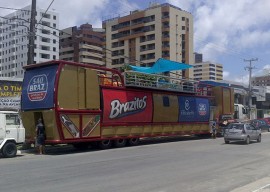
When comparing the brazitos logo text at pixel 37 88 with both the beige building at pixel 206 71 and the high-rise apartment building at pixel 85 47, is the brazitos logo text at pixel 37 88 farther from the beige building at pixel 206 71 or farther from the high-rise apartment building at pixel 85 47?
the beige building at pixel 206 71

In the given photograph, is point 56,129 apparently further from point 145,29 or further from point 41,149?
point 145,29

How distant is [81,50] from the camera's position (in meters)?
133

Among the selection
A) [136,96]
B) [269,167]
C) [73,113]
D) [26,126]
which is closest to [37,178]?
[269,167]

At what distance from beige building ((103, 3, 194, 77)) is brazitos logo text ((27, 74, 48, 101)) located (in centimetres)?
8600

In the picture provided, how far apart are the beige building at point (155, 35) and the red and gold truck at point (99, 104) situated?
259 feet

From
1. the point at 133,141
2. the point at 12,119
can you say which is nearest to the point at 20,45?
the point at 133,141

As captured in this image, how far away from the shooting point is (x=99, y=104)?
22219 millimetres

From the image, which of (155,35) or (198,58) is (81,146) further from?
(198,58)

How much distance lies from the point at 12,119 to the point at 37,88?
8.85 ft

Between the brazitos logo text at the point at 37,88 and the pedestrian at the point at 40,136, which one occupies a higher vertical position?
the brazitos logo text at the point at 37,88

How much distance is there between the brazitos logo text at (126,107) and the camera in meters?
23.4

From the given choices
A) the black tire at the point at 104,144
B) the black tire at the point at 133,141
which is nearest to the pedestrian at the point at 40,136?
the black tire at the point at 104,144

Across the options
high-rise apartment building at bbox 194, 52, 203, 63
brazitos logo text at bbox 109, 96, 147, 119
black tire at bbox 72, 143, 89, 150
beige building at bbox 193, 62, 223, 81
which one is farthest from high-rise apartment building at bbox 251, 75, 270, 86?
black tire at bbox 72, 143, 89, 150

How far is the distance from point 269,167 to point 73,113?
1010 cm
